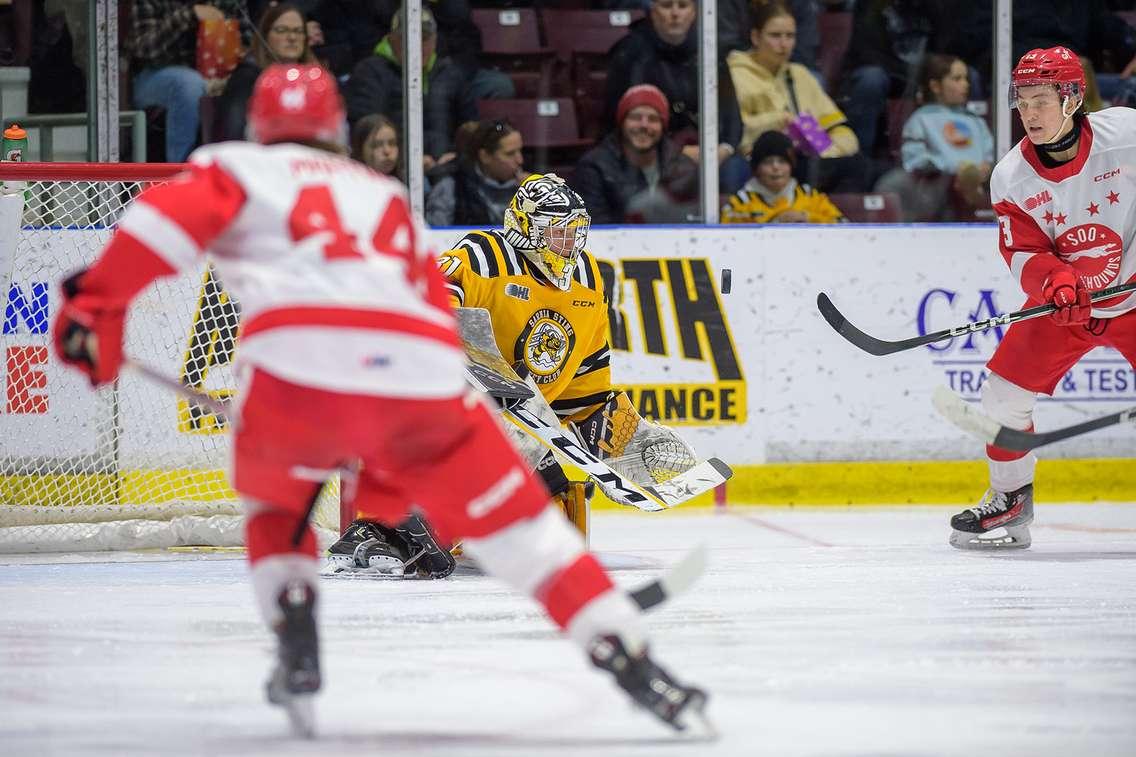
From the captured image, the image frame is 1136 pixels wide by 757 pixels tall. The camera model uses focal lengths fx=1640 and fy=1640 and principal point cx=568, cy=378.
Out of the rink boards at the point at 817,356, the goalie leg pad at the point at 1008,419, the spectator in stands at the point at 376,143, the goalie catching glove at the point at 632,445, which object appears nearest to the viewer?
the goalie catching glove at the point at 632,445

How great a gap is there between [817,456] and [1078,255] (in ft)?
5.04

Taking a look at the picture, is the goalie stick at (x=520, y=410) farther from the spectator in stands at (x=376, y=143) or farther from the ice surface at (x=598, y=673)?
the spectator in stands at (x=376, y=143)

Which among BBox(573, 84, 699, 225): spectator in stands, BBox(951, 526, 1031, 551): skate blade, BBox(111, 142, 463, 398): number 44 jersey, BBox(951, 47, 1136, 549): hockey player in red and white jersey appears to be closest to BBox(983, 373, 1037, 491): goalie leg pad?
BBox(951, 47, 1136, 549): hockey player in red and white jersey

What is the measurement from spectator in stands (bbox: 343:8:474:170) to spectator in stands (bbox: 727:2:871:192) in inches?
42.2

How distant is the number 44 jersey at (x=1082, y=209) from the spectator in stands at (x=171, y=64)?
9.68 feet

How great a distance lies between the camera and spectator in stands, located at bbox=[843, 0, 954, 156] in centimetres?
641

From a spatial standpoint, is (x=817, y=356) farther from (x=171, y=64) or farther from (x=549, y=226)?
(x=171, y=64)

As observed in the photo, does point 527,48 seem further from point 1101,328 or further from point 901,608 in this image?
point 901,608

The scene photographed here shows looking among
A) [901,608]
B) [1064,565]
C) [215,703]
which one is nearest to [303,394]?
[215,703]

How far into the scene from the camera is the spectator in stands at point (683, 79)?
20.0 ft

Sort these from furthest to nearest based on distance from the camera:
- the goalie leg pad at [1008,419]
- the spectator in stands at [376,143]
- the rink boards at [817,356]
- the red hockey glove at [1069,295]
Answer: the spectator in stands at [376,143], the rink boards at [817,356], the goalie leg pad at [1008,419], the red hockey glove at [1069,295]

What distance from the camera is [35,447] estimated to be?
4594 millimetres

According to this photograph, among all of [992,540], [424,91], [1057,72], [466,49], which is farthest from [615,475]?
[466,49]

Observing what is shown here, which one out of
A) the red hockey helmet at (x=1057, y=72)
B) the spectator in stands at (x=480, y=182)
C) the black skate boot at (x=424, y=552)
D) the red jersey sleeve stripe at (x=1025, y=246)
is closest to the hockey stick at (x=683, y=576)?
the black skate boot at (x=424, y=552)
